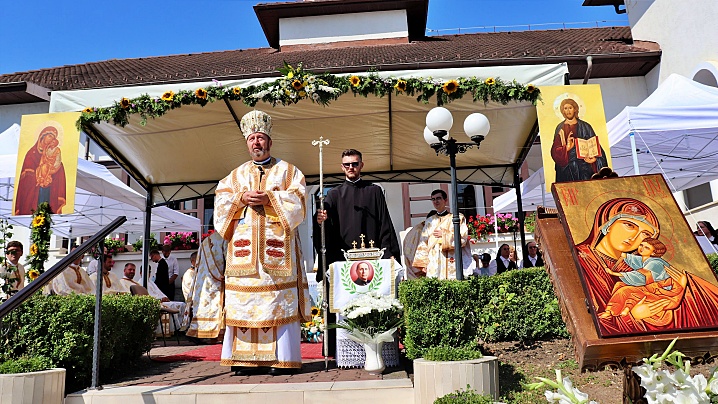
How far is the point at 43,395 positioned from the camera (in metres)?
3.77

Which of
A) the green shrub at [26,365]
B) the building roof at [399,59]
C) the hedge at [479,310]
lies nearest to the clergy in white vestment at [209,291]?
the green shrub at [26,365]

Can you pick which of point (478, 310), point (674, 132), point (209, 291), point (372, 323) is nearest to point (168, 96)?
point (209, 291)

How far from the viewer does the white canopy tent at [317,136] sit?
716cm

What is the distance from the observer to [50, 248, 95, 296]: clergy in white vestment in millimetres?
7906

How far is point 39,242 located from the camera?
6.18 m

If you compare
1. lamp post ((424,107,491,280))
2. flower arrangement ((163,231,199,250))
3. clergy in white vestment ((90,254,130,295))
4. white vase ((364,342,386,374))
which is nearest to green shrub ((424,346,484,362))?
white vase ((364,342,386,374))

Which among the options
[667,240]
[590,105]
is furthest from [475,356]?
[590,105]

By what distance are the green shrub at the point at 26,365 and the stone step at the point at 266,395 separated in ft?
1.02

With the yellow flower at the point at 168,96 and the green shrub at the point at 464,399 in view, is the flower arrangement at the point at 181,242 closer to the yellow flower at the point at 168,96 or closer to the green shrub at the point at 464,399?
the yellow flower at the point at 168,96

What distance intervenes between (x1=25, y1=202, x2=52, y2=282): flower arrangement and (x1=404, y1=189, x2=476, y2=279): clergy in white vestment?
15.8 ft

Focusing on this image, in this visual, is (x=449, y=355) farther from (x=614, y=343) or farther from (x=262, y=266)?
(x=262, y=266)

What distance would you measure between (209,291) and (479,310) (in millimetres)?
3763

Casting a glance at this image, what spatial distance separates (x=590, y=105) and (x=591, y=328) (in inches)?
218

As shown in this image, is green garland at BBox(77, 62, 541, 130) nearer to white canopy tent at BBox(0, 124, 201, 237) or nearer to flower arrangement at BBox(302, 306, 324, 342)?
white canopy tent at BBox(0, 124, 201, 237)
